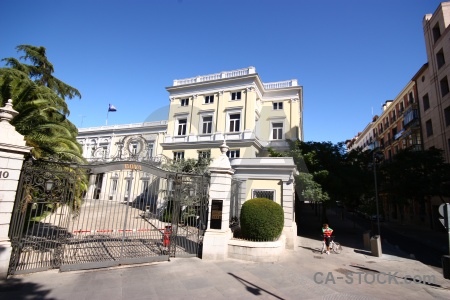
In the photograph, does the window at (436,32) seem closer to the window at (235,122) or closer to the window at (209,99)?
the window at (235,122)

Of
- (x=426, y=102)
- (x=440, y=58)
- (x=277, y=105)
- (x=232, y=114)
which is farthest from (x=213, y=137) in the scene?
(x=440, y=58)

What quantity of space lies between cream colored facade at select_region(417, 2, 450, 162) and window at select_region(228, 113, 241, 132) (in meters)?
20.5

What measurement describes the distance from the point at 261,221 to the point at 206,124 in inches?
820

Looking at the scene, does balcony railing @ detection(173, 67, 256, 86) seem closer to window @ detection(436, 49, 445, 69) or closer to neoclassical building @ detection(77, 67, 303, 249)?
neoclassical building @ detection(77, 67, 303, 249)

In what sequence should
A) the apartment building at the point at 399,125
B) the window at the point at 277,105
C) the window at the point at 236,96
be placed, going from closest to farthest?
the window at the point at 236,96, the window at the point at 277,105, the apartment building at the point at 399,125

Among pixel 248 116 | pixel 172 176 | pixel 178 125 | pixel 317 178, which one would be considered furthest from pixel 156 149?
pixel 172 176

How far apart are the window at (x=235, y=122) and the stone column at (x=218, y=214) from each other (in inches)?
715

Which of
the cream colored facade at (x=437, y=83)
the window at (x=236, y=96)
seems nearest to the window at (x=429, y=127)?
the cream colored facade at (x=437, y=83)

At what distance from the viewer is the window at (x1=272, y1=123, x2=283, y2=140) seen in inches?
1149

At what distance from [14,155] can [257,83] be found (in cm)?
2514

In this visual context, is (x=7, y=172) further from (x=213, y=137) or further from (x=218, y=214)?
(x=213, y=137)

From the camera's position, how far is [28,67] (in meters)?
18.5

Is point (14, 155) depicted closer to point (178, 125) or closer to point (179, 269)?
point (179, 269)

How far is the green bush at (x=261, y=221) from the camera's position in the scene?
10.2 meters
